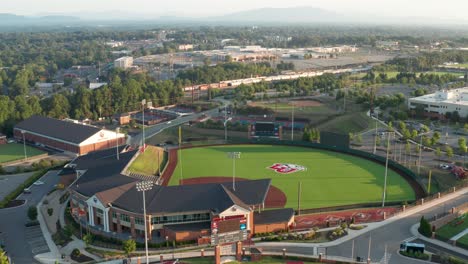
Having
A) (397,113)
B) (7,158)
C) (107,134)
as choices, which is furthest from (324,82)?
(7,158)

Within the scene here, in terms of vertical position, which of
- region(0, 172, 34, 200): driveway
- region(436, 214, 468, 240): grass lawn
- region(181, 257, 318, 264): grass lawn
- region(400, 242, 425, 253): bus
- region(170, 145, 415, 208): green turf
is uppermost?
region(400, 242, 425, 253): bus

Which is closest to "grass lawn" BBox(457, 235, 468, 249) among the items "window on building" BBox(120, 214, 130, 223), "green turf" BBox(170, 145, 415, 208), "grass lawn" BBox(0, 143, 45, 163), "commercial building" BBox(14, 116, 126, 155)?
"green turf" BBox(170, 145, 415, 208)

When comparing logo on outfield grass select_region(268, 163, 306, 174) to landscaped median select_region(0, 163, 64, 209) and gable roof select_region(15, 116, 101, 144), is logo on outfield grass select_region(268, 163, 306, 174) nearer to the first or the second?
gable roof select_region(15, 116, 101, 144)

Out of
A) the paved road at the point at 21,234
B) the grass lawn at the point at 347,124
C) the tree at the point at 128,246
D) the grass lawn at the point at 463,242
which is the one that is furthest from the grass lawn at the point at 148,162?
the grass lawn at the point at 347,124

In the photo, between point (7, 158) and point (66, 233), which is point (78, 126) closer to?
point (7, 158)

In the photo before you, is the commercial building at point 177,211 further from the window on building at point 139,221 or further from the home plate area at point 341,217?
the home plate area at point 341,217

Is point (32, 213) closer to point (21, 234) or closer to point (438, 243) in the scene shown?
point (21, 234)
